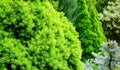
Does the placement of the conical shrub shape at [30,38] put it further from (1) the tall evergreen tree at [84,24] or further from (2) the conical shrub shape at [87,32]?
(2) the conical shrub shape at [87,32]

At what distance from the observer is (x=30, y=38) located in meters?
5.37

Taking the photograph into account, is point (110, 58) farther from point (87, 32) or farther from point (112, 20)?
point (112, 20)

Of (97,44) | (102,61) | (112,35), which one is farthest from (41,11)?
(112,35)

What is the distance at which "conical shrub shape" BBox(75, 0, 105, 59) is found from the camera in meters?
10.2

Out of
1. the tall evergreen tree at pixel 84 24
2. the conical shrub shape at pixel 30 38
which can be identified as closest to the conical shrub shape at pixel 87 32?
the tall evergreen tree at pixel 84 24

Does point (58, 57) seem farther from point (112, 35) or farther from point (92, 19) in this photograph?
point (112, 35)

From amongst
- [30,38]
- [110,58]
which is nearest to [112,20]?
[30,38]

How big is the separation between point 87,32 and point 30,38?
5060 millimetres

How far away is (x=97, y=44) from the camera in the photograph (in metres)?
10.2

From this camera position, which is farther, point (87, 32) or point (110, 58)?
point (87, 32)

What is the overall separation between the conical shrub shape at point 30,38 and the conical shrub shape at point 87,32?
4466mm

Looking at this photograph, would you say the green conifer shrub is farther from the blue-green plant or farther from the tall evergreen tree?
the blue-green plant

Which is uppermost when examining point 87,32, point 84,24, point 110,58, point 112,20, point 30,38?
point 110,58

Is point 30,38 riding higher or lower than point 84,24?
higher
